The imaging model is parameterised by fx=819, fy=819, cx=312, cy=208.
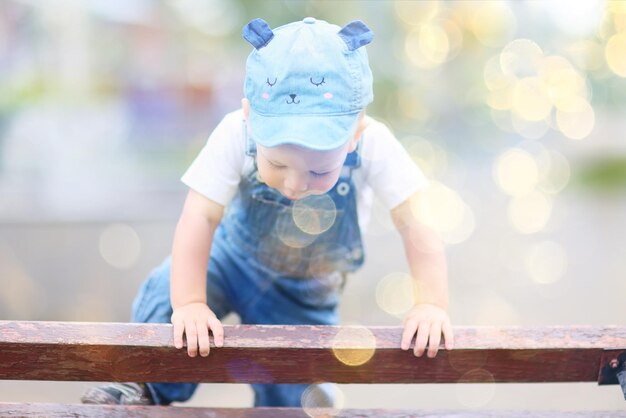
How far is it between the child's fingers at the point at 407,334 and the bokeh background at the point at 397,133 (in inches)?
66.9

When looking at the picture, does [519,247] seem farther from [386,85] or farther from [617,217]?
[386,85]

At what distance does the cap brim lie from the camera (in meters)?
1.67

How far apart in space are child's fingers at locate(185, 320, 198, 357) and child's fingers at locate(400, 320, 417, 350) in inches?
15.2

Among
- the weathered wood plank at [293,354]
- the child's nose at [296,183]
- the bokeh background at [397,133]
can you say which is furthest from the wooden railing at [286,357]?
the bokeh background at [397,133]

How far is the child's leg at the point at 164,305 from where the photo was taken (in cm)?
218

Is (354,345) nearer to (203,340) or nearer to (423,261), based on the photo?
(203,340)

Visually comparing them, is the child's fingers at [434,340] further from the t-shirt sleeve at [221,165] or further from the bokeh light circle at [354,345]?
the t-shirt sleeve at [221,165]

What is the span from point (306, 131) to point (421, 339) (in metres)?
0.48

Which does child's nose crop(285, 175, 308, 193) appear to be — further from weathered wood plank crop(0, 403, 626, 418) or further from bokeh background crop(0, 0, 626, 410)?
bokeh background crop(0, 0, 626, 410)

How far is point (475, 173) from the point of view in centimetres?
1277

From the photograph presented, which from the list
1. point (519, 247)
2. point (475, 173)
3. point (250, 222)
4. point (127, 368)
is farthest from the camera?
point (475, 173)

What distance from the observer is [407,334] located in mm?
1559

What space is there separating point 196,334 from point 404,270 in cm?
563

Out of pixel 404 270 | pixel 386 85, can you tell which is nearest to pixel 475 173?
pixel 386 85
